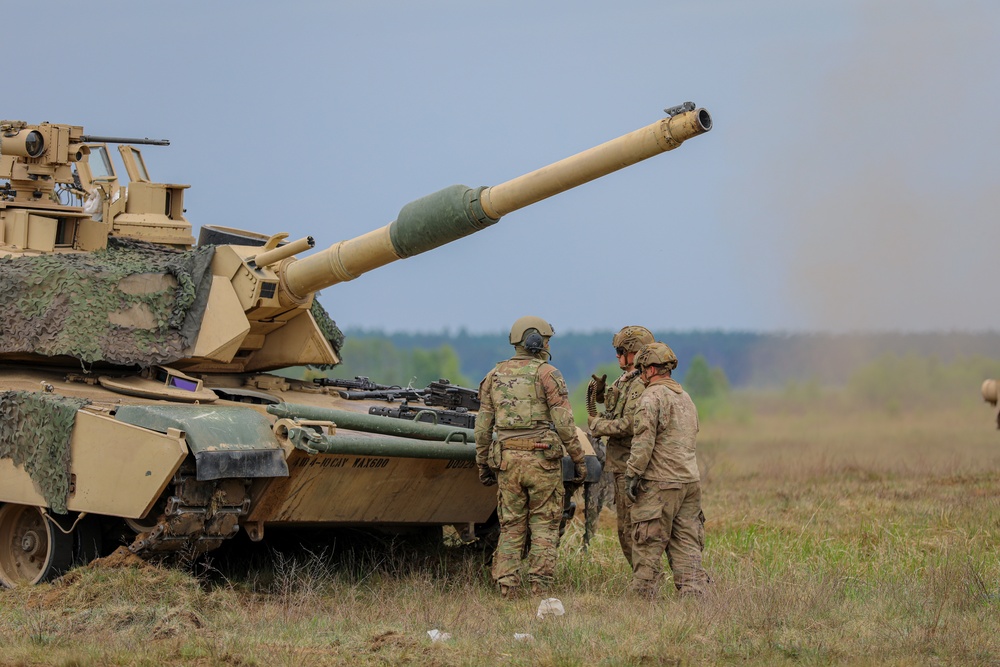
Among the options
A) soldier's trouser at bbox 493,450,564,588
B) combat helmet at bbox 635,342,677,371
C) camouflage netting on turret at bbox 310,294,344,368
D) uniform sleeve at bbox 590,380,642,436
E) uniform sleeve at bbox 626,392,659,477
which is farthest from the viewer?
camouflage netting on turret at bbox 310,294,344,368

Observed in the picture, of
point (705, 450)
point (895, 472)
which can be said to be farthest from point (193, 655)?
point (705, 450)

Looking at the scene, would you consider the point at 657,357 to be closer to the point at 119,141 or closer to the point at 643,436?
the point at 643,436

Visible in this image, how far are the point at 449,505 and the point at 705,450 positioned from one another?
30.0 ft

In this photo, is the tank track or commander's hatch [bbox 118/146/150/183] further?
commander's hatch [bbox 118/146/150/183]

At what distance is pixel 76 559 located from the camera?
968 centimetres

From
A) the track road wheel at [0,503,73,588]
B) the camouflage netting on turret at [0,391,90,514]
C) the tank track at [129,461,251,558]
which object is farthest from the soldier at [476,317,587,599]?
the track road wheel at [0,503,73,588]

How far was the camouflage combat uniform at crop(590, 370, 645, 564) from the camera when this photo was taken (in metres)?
9.89

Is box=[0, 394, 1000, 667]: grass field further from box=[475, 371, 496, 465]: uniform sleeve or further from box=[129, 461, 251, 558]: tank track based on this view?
box=[475, 371, 496, 465]: uniform sleeve


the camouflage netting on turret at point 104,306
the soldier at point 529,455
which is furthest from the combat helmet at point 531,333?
the camouflage netting on turret at point 104,306

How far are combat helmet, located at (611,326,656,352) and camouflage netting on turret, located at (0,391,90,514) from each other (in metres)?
3.57

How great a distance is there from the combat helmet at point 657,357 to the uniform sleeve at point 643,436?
0.87 feet

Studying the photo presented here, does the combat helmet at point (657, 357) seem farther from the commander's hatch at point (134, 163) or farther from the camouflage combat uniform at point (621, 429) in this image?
the commander's hatch at point (134, 163)

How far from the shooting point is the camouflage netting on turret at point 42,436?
9352mm

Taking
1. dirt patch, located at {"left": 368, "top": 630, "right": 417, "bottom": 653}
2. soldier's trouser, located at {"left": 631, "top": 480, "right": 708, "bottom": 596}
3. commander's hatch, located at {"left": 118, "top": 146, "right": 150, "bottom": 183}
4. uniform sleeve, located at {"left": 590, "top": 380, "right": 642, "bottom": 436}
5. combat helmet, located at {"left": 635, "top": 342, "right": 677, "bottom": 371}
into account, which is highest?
commander's hatch, located at {"left": 118, "top": 146, "right": 150, "bottom": 183}
